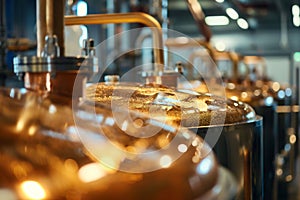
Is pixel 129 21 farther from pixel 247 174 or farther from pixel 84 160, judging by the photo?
pixel 84 160

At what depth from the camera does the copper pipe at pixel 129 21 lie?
1.45m

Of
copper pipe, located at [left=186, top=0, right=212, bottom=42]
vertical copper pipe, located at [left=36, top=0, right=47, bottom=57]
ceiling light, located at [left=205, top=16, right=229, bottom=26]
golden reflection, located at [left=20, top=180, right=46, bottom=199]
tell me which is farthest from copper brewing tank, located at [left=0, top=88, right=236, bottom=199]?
ceiling light, located at [left=205, top=16, right=229, bottom=26]

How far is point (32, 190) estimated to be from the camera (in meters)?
0.40

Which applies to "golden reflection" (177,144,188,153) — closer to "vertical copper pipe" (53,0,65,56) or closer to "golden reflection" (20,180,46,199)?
"golden reflection" (20,180,46,199)

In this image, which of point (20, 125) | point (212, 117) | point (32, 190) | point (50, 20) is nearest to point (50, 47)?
point (50, 20)

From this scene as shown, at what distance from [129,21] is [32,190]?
43.8 inches

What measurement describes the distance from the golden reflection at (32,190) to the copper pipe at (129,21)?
101 centimetres

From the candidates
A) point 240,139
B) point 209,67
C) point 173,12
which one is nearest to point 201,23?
point 209,67

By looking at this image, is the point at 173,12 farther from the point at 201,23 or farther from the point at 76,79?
the point at 76,79

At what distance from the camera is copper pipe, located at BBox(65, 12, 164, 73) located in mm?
1448

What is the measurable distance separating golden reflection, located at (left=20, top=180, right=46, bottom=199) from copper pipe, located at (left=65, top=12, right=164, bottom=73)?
3.32ft

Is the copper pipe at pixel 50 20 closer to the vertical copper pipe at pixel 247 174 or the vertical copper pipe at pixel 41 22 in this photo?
the vertical copper pipe at pixel 41 22

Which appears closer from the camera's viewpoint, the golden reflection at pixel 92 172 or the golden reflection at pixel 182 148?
the golden reflection at pixel 92 172

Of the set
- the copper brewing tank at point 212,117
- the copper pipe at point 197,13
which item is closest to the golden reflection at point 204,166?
the copper brewing tank at point 212,117
